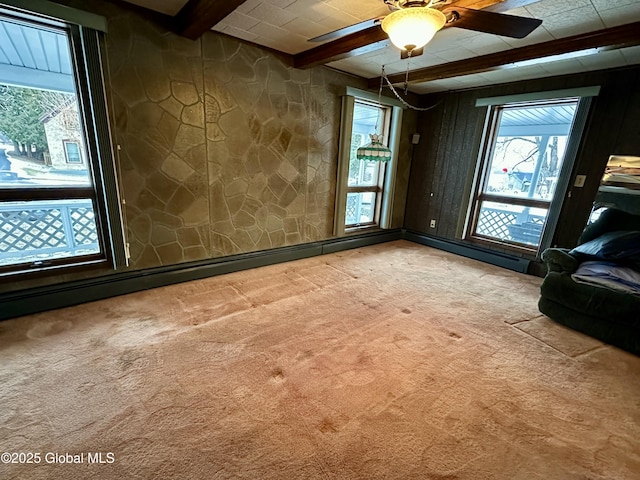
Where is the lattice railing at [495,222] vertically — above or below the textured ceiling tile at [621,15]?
below

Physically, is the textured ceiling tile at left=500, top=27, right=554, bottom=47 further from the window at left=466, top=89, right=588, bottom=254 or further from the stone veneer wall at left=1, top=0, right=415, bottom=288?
the stone veneer wall at left=1, top=0, right=415, bottom=288

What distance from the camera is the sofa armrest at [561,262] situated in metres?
2.56

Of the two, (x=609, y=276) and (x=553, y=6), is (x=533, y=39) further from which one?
(x=609, y=276)

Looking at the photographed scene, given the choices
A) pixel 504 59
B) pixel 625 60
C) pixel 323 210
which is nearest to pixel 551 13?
pixel 504 59

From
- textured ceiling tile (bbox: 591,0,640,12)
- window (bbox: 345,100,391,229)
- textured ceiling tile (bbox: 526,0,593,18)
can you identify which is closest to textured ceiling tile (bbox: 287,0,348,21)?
textured ceiling tile (bbox: 526,0,593,18)

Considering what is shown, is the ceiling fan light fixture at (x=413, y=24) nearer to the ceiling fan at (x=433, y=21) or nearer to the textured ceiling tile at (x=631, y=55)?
the ceiling fan at (x=433, y=21)

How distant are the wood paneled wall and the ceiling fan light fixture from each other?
291cm

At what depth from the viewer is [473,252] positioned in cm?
431

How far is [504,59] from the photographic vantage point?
9.19 feet

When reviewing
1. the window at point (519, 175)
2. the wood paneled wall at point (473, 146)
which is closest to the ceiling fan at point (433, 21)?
the wood paneled wall at point (473, 146)

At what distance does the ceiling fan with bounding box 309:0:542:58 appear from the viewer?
1474 millimetres

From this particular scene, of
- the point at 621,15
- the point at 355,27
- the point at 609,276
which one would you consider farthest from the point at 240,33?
the point at 609,276

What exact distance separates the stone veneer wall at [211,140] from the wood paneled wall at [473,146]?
161cm

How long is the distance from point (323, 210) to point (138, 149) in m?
2.28
